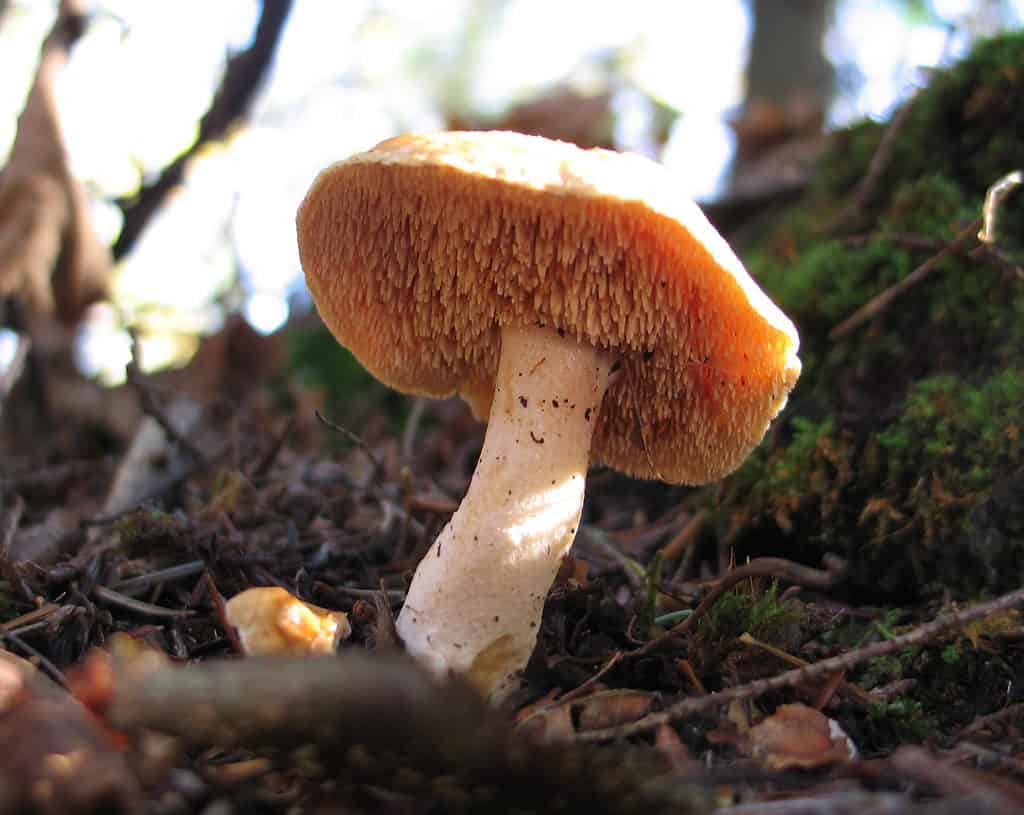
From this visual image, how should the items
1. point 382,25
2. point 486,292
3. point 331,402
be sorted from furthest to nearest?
1. point 382,25
2. point 331,402
3. point 486,292

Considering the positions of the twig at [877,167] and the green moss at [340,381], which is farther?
the green moss at [340,381]

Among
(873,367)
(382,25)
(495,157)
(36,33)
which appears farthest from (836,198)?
(382,25)

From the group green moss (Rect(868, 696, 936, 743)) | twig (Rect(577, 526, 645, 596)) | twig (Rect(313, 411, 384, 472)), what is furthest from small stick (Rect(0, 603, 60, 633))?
green moss (Rect(868, 696, 936, 743))

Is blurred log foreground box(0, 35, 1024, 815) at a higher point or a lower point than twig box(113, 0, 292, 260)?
lower

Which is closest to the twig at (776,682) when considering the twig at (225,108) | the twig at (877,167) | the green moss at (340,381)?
the twig at (877,167)

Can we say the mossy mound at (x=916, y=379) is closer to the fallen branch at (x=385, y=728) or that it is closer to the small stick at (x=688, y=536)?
the small stick at (x=688, y=536)

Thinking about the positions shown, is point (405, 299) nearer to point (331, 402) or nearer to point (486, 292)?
point (486, 292)

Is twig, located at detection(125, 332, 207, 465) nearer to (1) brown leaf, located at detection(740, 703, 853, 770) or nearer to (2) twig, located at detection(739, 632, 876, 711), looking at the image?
(2) twig, located at detection(739, 632, 876, 711)
